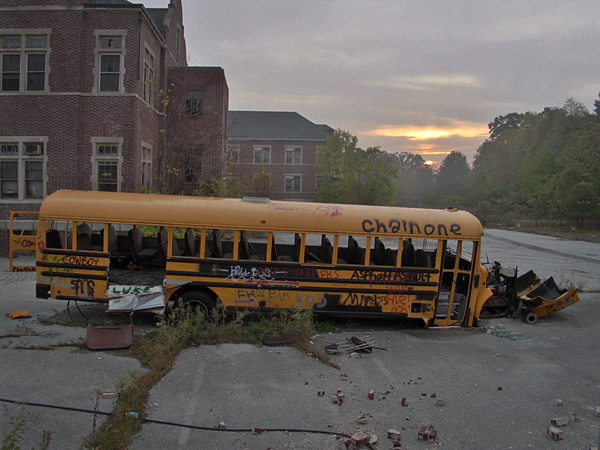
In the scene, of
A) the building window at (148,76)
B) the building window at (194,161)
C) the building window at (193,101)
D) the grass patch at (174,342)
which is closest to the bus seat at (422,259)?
the grass patch at (174,342)

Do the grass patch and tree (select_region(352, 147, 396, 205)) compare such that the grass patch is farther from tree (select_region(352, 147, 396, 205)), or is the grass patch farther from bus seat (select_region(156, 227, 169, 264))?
tree (select_region(352, 147, 396, 205))

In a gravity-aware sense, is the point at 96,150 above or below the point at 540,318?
above

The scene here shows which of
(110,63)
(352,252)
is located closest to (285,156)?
(110,63)

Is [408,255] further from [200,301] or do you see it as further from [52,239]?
[52,239]

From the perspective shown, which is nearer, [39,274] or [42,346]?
[42,346]

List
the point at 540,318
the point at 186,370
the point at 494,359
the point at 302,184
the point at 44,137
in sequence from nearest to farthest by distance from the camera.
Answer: the point at 186,370 → the point at 494,359 → the point at 540,318 → the point at 44,137 → the point at 302,184

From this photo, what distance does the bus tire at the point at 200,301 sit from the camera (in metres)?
8.69

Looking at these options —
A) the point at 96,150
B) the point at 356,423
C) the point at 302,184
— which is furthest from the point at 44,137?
the point at 302,184

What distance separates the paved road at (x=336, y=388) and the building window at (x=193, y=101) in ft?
60.3

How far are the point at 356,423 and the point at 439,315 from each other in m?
4.60

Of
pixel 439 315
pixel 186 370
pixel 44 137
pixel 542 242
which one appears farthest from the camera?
pixel 542 242

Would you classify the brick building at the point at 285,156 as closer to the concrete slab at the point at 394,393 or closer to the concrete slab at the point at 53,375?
the concrete slab at the point at 53,375

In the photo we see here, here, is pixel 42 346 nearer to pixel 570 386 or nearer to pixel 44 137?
pixel 570 386

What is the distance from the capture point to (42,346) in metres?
7.38
